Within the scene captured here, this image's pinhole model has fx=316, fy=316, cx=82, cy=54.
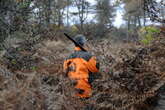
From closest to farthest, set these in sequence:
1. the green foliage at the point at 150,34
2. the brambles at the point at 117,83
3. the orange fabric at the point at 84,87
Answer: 1. the brambles at the point at 117,83
2. the orange fabric at the point at 84,87
3. the green foliage at the point at 150,34

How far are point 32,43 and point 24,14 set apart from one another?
70cm

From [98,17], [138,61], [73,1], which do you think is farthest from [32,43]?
[98,17]

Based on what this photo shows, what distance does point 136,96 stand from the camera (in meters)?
5.18

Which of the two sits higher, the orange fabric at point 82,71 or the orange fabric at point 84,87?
the orange fabric at point 82,71

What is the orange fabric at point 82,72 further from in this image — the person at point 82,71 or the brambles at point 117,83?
the brambles at point 117,83

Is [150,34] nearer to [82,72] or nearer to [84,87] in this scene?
[82,72]

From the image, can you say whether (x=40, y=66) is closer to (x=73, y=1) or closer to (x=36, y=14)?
(x=36, y=14)

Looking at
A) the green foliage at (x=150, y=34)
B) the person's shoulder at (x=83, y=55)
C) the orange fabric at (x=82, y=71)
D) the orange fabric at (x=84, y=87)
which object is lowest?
the orange fabric at (x=84, y=87)

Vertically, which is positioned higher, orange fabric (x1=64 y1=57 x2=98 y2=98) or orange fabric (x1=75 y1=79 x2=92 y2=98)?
orange fabric (x1=64 y1=57 x2=98 y2=98)

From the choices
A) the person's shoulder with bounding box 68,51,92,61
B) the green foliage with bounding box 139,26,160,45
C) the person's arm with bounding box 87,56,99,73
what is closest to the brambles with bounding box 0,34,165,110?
the person's arm with bounding box 87,56,99,73

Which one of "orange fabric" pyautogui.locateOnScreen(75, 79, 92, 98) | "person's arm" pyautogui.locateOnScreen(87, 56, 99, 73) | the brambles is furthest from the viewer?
"person's arm" pyautogui.locateOnScreen(87, 56, 99, 73)

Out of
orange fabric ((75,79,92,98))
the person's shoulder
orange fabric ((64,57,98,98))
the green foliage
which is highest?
the green foliage

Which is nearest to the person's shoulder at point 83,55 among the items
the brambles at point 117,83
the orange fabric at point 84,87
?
the brambles at point 117,83

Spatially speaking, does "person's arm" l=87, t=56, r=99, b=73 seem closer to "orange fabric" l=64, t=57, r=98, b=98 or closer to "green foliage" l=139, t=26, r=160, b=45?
"orange fabric" l=64, t=57, r=98, b=98
